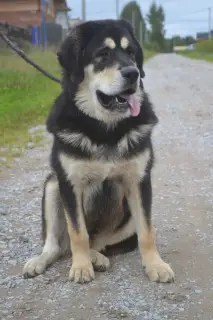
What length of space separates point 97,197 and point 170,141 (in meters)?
4.32

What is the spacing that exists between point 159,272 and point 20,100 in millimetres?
8236

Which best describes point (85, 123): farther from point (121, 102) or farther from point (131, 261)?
point (131, 261)

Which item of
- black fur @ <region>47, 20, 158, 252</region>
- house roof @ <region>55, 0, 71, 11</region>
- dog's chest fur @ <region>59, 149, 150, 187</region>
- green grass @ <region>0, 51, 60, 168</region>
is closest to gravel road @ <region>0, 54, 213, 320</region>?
black fur @ <region>47, 20, 158, 252</region>

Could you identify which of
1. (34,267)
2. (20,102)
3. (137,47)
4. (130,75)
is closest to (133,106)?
(130,75)

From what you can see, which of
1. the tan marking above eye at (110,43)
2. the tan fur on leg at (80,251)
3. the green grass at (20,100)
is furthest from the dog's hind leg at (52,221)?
the green grass at (20,100)

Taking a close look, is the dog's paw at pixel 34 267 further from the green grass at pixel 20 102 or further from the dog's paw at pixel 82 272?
the green grass at pixel 20 102

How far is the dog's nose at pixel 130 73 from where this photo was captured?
128 inches

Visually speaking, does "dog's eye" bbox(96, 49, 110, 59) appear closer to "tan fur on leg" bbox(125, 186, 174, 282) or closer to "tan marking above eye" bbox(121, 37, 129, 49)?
"tan marking above eye" bbox(121, 37, 129, 49)

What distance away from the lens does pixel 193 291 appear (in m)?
3.10

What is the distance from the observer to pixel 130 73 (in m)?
3.24

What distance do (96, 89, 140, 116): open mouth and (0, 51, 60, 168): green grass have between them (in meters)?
3.56

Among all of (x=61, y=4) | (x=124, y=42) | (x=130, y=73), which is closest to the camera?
(x=130, y=73)

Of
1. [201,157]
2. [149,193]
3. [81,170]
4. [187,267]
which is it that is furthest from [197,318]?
[201,157]

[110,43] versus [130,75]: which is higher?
[110,43]
